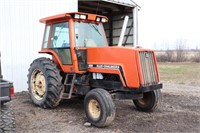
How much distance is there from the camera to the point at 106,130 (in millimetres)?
5184

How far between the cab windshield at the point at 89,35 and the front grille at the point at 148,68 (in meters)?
1.48

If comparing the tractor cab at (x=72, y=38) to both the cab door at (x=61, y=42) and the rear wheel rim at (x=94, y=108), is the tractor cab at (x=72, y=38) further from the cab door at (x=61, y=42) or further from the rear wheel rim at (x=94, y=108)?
the rear wheel rim at (x=94, y=108)

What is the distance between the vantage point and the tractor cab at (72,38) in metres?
6.27

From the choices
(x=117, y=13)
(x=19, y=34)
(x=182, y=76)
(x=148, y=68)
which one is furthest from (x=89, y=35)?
(x=182, y=76)

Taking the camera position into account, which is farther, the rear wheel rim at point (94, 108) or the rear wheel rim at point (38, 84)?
the rear wheel rim at point (38, 84)

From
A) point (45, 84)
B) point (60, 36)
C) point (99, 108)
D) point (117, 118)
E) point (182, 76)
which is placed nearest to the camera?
point (99, 108)

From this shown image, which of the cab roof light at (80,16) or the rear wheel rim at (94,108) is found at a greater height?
the cab roof light at (80,16)

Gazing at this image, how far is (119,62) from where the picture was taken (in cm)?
559

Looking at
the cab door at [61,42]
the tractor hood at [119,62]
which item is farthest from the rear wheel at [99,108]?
the cab door at [61,42]

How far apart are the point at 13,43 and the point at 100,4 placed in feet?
19.0

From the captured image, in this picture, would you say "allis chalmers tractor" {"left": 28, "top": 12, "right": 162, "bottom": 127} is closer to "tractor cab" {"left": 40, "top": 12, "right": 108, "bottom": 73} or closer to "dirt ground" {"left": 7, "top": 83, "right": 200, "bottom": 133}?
"tractor cab" {"left": 40, "top": 12, "right": 108, "bottom": 73}

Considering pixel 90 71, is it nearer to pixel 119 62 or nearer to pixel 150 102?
pixel 119 62

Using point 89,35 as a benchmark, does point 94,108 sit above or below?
below

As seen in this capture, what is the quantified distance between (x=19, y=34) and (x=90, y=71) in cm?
415
